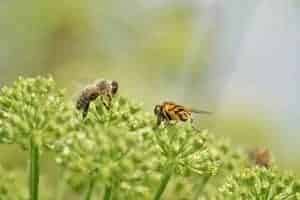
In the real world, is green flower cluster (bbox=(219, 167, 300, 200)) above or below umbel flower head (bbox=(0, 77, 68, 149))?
below

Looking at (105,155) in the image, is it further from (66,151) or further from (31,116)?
(31,116)

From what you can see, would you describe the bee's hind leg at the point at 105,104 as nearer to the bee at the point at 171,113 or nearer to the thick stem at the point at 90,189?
the bee at the point at 171,113

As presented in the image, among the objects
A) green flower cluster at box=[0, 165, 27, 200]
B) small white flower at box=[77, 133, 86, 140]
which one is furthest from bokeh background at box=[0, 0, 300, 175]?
small white flower at box=[77, 133, 86, 140]

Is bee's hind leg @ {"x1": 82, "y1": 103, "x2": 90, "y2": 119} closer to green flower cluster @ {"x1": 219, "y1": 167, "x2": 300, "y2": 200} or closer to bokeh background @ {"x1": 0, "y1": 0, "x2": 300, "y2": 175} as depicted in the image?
green flower cluster @ {"x1": 219, "y1": 167, "x2": 300, "y2": 200}

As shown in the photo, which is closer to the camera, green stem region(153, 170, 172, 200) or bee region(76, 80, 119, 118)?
green stem region(153, 170, 172, 200)

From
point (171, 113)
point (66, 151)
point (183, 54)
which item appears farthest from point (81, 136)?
point (183, 54)

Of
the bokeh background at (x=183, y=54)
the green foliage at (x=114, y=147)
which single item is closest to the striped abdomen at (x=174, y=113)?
the green foliage at (x=114, y=147)

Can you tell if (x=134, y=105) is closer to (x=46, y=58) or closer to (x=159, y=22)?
(x=46, y=58)
